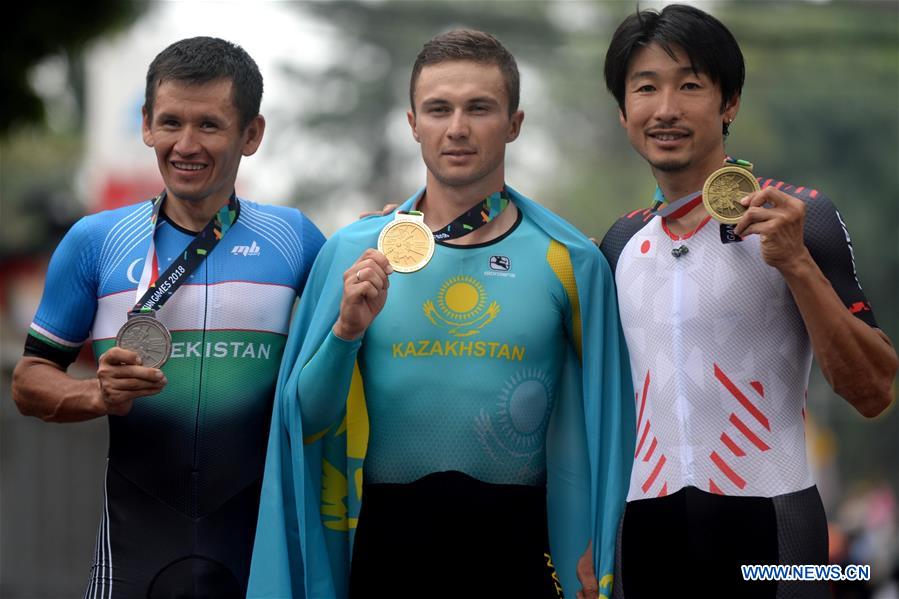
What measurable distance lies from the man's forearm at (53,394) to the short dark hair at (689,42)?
7.17ft

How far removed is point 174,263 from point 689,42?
79.4 inches

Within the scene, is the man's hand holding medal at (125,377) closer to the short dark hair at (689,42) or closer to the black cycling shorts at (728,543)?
the black cycling shorts at (728,543)

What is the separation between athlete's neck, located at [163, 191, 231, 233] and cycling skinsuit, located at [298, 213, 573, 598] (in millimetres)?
762

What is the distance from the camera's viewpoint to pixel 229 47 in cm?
512

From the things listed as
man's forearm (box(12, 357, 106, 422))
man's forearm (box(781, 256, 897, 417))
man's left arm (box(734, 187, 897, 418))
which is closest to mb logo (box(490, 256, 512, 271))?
man's left arm (box(734, 187, 897, 418))

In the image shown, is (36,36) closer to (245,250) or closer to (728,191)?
(245,250)

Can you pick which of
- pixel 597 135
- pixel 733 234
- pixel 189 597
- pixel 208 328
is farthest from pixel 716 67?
pixel 597 135

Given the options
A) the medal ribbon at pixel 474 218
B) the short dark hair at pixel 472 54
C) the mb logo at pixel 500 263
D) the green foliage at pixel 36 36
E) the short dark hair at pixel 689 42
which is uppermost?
the green foliage at pixel 36 36

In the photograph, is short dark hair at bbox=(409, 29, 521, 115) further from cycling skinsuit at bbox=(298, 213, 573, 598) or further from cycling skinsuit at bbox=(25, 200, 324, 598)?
cycling skinsuit at bbox=(25, 200, 324, 598)

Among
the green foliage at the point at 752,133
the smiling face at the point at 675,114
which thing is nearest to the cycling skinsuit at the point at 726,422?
the smiling face at the point at 675,114

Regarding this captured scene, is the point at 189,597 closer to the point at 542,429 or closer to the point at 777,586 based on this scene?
the point at 542,429

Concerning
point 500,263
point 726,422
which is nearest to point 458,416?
point 500,263

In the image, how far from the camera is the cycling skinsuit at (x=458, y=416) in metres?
4.65

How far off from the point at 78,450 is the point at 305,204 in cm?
2575
